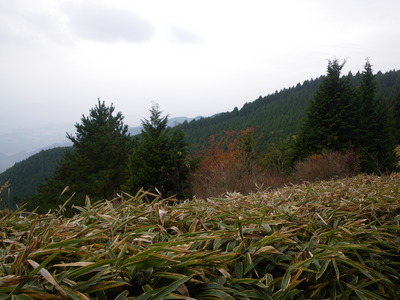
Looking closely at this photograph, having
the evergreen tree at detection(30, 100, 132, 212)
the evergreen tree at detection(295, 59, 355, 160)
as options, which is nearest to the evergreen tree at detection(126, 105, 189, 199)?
the evergreen tree at detection(30, 100, 132, 212)

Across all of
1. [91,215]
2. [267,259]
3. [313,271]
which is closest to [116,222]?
[91,215]

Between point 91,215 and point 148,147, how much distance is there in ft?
30.2

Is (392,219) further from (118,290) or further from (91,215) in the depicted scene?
(91,215)

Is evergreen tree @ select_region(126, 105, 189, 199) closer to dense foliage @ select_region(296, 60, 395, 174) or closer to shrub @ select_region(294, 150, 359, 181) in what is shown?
shrub @ select_region(294, 150, 359, 181)

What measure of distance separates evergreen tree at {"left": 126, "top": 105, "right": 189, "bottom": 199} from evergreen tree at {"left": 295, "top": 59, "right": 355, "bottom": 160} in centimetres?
956

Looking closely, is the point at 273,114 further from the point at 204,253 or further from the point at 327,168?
the point at 204,253

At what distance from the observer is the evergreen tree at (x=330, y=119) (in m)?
16.3

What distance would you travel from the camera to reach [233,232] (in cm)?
94

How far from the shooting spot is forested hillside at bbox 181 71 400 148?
45.1 metres

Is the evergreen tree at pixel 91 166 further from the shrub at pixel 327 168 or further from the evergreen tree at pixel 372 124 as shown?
the evergreen tree at pixel 372 124

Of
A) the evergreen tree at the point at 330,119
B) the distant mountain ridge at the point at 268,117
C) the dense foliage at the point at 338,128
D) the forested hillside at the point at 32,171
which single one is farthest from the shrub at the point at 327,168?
the forested hillside at the point at 32,171

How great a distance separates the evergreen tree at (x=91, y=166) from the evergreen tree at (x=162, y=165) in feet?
20.3

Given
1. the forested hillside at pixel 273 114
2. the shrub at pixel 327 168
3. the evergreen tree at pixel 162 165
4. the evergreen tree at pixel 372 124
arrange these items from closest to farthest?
the evergreen tree at pixel 162 165
the shrub at pixel 327 168
the evergreen tree at pixel 372 124
the forested hillside at pixel 273 114

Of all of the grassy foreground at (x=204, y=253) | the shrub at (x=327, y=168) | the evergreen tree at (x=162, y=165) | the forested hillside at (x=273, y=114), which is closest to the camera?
the grassy foreground at (x=204, y=253)
